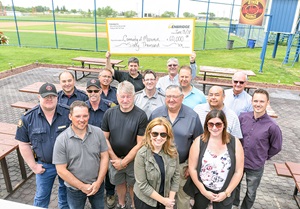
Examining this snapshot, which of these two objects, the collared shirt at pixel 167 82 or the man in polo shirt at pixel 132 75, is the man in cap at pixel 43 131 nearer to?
the man in polo shirt at pixel 132 75

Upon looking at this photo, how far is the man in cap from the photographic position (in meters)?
2.97

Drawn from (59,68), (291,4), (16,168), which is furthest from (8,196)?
(291,4)

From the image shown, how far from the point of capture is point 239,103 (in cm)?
387

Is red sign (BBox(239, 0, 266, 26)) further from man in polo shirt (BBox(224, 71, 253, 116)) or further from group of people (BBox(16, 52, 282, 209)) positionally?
group of people (BBox(16, 52, 282, 209))

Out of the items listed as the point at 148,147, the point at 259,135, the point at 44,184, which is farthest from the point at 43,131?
the point at 259,135

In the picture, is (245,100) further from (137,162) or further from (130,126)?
(137,162)

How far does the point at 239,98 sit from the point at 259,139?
966 mm

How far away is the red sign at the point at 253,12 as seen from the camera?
12.2 meters

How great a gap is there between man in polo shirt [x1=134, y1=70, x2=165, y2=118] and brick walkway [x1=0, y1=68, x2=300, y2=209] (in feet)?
7.06

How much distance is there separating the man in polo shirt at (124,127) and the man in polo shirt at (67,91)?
0.98 m

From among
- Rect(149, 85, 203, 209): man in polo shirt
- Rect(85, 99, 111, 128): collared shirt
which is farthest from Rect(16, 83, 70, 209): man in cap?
Rect(149, 85, 203, 209): man in polo shirt

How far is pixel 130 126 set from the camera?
3059 mm

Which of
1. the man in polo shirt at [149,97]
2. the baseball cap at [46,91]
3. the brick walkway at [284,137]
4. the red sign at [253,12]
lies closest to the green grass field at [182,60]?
the brick walkway at [284,137]

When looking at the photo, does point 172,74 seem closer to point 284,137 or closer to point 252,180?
point 252,180
